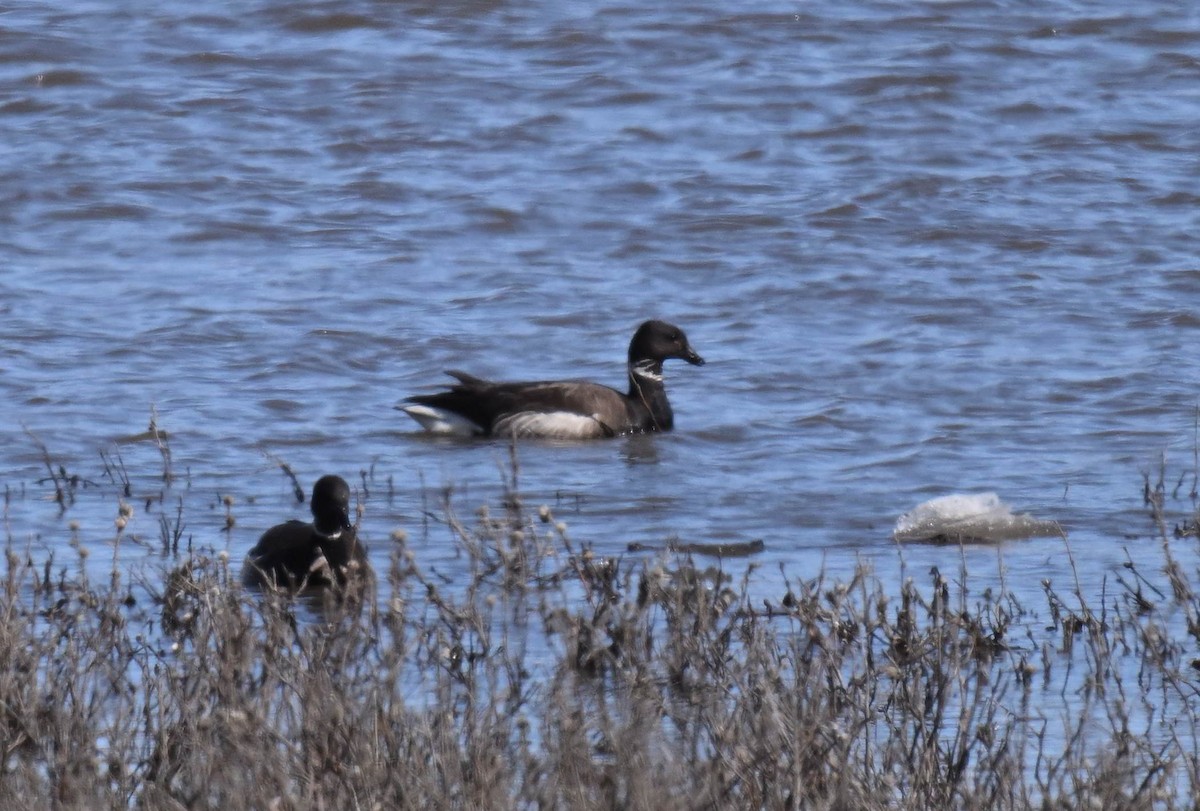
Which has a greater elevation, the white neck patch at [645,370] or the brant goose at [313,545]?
the brant goose at [313,545]

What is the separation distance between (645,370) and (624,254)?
3283 millimetres

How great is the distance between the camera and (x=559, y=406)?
12164 mm

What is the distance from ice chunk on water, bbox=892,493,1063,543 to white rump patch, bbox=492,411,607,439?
3.31 m

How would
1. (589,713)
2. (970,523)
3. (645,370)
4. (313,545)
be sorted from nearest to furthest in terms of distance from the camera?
1. (589,713)
2. (313,545)
3. (970,523)
4. (645,370)

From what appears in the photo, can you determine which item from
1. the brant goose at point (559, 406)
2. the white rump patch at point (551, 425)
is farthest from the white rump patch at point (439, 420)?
the white rump patch at point (551, 425)

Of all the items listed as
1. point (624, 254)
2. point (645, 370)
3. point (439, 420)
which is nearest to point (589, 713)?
point (439, 420)

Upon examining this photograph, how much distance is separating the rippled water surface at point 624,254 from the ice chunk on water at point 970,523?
187 mm

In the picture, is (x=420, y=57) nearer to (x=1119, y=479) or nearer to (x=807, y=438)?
(x=807, y=438)

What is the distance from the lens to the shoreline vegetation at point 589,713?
4383mm

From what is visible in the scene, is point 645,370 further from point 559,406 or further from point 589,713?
point 589,713

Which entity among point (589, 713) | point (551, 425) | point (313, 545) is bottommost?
point (551, 425)

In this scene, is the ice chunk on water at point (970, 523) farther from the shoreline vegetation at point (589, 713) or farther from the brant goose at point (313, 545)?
the brant goose at point (313, 545)

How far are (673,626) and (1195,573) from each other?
259 centimetres

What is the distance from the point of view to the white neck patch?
12.7 m
